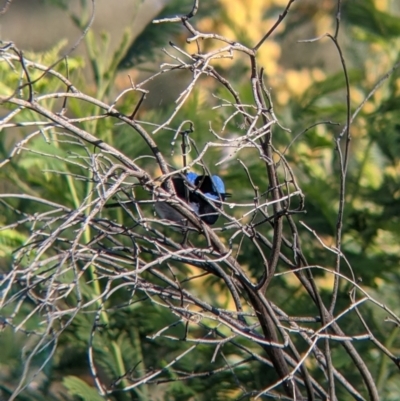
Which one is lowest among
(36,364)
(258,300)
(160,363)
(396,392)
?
(36,364)

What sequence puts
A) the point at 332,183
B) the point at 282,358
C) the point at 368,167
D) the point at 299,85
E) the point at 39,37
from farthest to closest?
the point at 39,37 → the point at 299,85 → the point at 368,167 → the point at 332,183 → the point at 282,358

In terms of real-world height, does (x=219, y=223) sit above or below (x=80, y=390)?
above

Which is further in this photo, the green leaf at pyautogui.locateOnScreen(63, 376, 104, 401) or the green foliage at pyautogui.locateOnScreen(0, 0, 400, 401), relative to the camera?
the green foliage at pyautogui.locateOnScreen(0, 0, 400, 401)

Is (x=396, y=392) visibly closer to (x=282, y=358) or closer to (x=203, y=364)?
(x=203, y=364)

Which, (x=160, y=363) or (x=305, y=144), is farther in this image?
(x=305, y=144)

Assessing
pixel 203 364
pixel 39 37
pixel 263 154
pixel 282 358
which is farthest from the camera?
pixel 39 37

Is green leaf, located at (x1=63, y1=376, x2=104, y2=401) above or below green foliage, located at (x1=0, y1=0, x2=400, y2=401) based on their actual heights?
below

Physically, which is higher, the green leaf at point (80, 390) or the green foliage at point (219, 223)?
the green foliage at point (219, 223)

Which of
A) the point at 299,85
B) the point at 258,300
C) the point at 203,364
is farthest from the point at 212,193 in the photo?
the point at 299,85

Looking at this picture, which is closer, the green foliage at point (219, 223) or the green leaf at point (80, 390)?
the green leaf at point (80, 390)

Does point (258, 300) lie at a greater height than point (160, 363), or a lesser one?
Answer: greater

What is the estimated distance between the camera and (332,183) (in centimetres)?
293

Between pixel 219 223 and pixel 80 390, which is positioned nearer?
pixel 80 390

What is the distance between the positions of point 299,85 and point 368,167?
2.33 m
